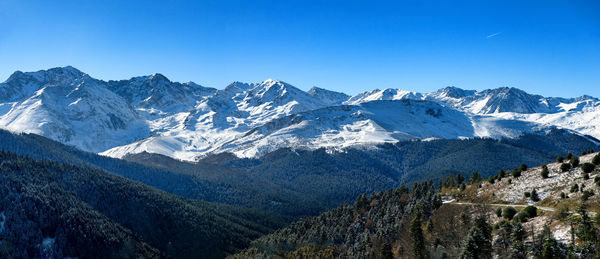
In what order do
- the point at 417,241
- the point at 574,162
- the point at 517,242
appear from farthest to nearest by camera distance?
the point at 574,162, the point at 417,241, the point at 517,242

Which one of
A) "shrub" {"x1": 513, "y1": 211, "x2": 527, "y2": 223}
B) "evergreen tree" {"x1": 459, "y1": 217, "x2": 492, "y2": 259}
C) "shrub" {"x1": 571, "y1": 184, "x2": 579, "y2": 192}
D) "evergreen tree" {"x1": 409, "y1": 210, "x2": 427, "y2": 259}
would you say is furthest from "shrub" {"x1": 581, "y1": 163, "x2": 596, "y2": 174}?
"evergreen tree" {"x1": 409, "y1": 210, "x2": 427, "y2": 259}

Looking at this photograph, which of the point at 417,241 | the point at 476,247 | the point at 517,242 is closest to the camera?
the point at 517,242

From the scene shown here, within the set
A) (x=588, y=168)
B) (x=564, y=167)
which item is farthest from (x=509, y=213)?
(x=564, y=167)

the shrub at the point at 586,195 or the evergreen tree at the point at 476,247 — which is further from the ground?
the shrub at the point at 586,195

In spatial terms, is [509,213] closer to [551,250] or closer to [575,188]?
[575,188]

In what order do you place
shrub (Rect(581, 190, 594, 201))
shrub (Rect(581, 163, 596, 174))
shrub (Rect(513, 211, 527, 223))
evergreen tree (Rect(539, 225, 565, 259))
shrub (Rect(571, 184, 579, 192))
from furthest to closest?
shrub (Rect(581, 163, 596, 174))
shrub (Rect(571, 184, 579, 192))
shrub (Rect(513, 211, 527, 223))
shrub (Rect(581, 190, 594, 201))
evergreen tree (Rect(539, 225, 565, 259))

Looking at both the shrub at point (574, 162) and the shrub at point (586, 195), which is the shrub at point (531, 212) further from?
the shrub at point (574, 162)

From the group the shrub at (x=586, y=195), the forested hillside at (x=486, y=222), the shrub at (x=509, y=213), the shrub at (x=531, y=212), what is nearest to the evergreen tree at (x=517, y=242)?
the forested hillside at (x=486, y=222)

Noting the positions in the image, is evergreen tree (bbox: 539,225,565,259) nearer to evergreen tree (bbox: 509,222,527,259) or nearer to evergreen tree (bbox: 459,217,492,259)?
evergreen tree (bbox: 509,222,527,259)

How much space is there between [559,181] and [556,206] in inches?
652

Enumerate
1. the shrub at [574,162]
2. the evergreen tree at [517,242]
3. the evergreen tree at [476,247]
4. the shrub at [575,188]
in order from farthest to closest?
the shrub at [574,162] < the shrub at [575,188] < the evergreen tree at [476,247] < the evergreen tree at [517,242]

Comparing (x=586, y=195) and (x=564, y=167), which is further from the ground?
(x=564, y=167)

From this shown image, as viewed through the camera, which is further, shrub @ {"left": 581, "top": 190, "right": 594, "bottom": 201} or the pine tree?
shrub @ {"left": 581, "top": 190, "right": 594, "bottom": 201}

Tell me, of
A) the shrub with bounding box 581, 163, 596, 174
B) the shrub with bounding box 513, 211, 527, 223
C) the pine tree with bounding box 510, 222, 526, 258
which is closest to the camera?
the pine tree with bounding box 510, 222, 526, 258
